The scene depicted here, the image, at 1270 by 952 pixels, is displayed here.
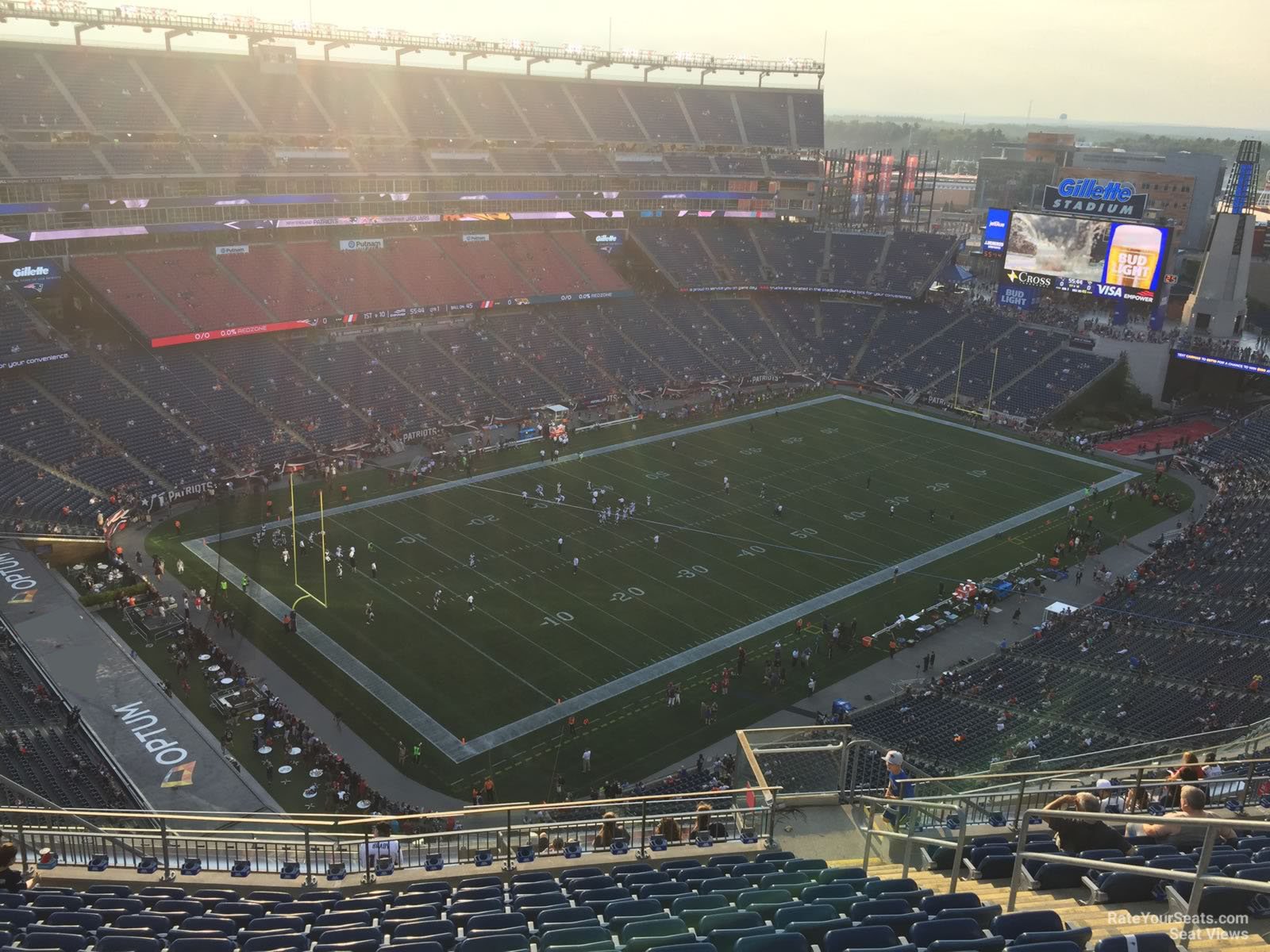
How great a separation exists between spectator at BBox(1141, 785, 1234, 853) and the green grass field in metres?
15.8

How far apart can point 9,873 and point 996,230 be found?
64258 mm

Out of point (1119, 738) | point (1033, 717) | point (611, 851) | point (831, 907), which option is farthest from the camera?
point (1033, 717)

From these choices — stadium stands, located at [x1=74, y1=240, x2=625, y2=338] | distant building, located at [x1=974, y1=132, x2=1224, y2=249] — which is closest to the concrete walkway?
stadium stands, located at [x1=74, y1=240, x2=625, y2=338]

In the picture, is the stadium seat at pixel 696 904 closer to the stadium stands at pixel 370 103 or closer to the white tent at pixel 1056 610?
the white tent at pixel 1056 610

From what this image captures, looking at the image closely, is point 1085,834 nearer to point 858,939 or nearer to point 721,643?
point 858,939

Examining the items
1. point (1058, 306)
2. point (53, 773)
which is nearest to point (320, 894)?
point (53, 773)

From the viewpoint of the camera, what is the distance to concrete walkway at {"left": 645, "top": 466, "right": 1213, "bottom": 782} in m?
27.2

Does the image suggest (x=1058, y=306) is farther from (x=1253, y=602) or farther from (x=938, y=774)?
(x=938, y=774)

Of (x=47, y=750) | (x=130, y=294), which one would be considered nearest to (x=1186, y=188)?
(x=130, y=294)

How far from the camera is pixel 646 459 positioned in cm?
4747

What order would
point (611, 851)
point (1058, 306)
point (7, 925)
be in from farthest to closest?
point (1058, 306) < point (611, 851) < point (7, 925)

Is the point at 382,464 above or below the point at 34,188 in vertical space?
below

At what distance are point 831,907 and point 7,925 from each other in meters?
7.46

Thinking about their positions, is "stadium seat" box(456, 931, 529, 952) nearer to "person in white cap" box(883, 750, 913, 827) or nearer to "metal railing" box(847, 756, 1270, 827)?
"metal railing" box(847, 756, 1270, 827)
